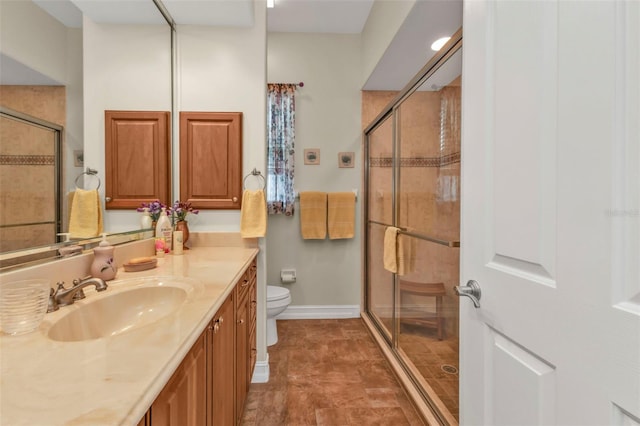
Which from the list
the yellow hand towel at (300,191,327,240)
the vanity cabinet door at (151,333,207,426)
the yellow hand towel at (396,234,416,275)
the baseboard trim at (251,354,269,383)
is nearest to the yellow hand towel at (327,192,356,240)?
the yellow hand towel at (300,191,327,240)

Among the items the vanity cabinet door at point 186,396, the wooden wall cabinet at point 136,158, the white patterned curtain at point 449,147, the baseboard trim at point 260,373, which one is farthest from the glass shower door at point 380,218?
the vanity cabinet door at point 186,396

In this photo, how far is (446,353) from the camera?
5.61 ft

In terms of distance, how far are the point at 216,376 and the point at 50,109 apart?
1037 mm

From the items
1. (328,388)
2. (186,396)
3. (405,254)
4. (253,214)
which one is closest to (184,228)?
(253,214)

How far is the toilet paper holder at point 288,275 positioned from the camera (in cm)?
291

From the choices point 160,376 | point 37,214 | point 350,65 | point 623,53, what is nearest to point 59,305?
point 37,214

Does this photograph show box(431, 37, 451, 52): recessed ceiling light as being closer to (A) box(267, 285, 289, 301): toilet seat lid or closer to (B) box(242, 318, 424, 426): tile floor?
(A) box(267, 285, 289, 301): toilet seat lid

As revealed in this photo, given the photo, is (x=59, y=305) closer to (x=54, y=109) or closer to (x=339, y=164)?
(x=54, y=109)

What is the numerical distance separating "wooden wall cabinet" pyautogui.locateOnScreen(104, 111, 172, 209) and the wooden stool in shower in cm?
182

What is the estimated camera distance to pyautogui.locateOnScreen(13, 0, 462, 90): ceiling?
1.25 m

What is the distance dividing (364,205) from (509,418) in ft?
7.76

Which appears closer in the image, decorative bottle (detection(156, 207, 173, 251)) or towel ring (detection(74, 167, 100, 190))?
towel ring (detection(74, 167, 100, 190))

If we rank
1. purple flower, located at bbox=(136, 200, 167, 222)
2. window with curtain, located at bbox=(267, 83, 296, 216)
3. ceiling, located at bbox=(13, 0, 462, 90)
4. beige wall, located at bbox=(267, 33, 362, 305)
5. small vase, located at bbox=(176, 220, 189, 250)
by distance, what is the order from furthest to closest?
1. beige wall, located at bbox=(267, 33, 362, 305)
2. window with curtain, located at bbox=(267, 83, 296, 216)
3. small vase, located at bbox=(176, 220, 189, 250)
4. purple flower, located at bbox=(136, 200, 167, 222)
5. ceiling, located at bbox=(13, 0, 462, 90)

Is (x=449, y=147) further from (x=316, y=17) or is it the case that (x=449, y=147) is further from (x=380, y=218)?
(x=316, y=17)
